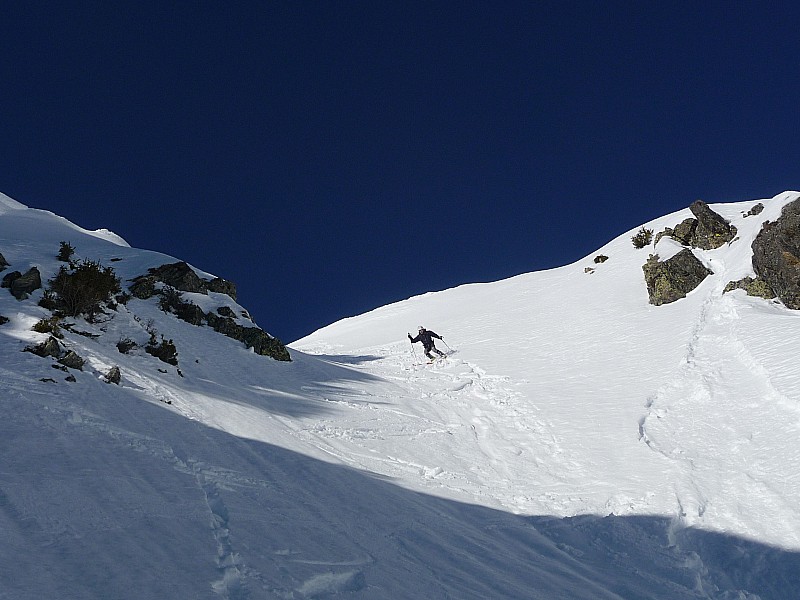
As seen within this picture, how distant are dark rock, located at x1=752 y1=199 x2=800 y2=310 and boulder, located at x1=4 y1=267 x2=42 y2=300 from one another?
20.6 meters

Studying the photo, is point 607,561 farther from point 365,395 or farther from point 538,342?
point 538,342

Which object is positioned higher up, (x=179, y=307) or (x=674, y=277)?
(x=674, y=277)

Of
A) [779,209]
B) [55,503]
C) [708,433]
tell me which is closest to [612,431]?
[708,433]

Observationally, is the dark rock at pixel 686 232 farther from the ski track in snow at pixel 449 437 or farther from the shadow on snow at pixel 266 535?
the shadow on snow at pixel 266 535

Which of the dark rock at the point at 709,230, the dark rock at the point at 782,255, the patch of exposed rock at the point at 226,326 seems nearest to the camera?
the patch of exposed rock at the point at 226,326

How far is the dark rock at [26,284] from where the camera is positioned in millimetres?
10312

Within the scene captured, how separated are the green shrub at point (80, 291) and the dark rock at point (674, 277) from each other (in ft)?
66.3

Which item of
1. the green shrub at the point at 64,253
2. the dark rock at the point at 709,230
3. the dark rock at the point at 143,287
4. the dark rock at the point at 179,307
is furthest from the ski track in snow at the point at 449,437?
the dark rock at the point at 709,230

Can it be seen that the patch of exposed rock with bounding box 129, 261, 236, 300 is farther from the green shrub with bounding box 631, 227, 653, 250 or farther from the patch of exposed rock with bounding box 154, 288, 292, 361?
the green shrub with bounding box 631, 227, 653, 250

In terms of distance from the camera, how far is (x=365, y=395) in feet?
43.4

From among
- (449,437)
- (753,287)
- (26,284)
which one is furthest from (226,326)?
(753,287)

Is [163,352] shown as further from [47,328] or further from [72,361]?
[72,361]

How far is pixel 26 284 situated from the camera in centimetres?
1058

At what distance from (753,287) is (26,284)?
2134 cm
